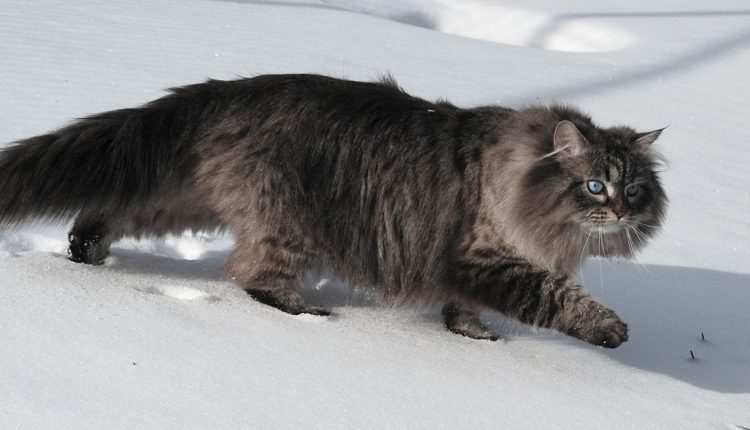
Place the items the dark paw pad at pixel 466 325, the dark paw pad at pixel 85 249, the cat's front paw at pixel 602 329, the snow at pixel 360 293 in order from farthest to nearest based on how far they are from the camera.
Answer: the dark paw pad at pixel 466 325
the dark paw pad at pixel 85 249
the cat's front paw at pixel 602 329
the snow at pixel 360 293

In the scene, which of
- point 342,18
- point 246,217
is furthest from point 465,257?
point 342,18

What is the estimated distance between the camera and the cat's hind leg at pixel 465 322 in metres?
3.86

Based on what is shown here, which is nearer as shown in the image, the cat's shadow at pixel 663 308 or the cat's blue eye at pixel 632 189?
the cat's blue eye at pixel 632 189

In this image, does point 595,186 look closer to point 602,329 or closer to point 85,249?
point 602,329

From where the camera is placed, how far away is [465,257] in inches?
148

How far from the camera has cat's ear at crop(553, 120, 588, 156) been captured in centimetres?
365

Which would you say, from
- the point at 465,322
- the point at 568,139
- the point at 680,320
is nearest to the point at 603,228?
the point at 568,139

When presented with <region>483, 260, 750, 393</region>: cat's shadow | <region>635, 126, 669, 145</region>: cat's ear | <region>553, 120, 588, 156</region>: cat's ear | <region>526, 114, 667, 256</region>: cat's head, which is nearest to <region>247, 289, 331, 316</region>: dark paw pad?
<region>483, 260, 750, 393</region>: cat's shadow

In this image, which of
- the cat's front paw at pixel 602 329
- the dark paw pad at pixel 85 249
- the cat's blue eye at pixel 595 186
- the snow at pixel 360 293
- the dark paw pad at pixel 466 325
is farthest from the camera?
the dark paw pad at pixel 466 325

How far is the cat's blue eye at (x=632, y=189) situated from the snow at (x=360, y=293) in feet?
2.04

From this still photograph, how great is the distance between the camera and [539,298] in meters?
3.62

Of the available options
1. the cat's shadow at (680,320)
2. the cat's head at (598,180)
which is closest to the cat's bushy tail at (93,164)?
the cat's head at (598,180)

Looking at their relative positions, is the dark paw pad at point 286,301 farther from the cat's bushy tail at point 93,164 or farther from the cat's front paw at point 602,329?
the cat's front paw at point 602,329

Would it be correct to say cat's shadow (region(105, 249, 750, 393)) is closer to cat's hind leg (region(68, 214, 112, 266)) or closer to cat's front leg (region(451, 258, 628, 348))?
cat's hind leg (region(68, 214, 112, 266))
